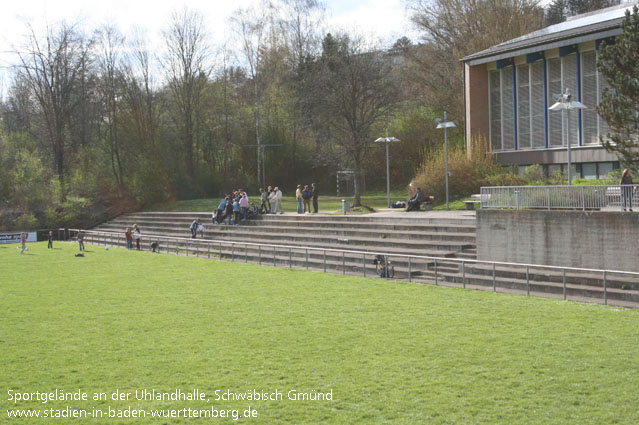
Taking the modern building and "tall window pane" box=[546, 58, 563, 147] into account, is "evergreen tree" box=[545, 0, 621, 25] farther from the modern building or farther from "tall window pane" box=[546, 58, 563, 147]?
"tall window pane" box=[546, 58, 563, 147]

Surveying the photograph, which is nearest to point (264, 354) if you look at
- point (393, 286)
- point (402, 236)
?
point (393, 286)

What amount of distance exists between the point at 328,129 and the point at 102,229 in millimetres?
17285

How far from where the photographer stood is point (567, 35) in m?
30.8

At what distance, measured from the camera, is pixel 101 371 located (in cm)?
970

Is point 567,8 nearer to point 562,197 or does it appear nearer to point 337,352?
point 562,197

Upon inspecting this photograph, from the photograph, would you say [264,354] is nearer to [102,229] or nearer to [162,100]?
[102,229]

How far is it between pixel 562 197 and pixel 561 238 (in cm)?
122

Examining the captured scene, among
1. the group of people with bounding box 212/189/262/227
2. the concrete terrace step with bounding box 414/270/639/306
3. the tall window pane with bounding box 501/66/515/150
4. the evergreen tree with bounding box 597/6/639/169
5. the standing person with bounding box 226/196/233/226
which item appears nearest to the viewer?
the concrete terrace step with bounding box 414/270/639/306

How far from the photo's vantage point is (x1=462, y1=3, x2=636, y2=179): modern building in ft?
102

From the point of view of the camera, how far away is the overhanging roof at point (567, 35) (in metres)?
29.3

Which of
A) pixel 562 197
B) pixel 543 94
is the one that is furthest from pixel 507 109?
pixel 562 197

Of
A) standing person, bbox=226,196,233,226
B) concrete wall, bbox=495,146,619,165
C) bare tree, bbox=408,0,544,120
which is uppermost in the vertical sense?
bare tree, bbox=408,0,544,120

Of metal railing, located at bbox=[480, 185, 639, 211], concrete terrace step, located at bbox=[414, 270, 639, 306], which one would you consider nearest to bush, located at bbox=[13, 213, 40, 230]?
concrete terrace step, located at bbox=[414, 270, 639, 306]

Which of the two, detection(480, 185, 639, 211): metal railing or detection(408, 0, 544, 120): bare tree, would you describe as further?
detection(408, 0, 544, 120): bare tree
